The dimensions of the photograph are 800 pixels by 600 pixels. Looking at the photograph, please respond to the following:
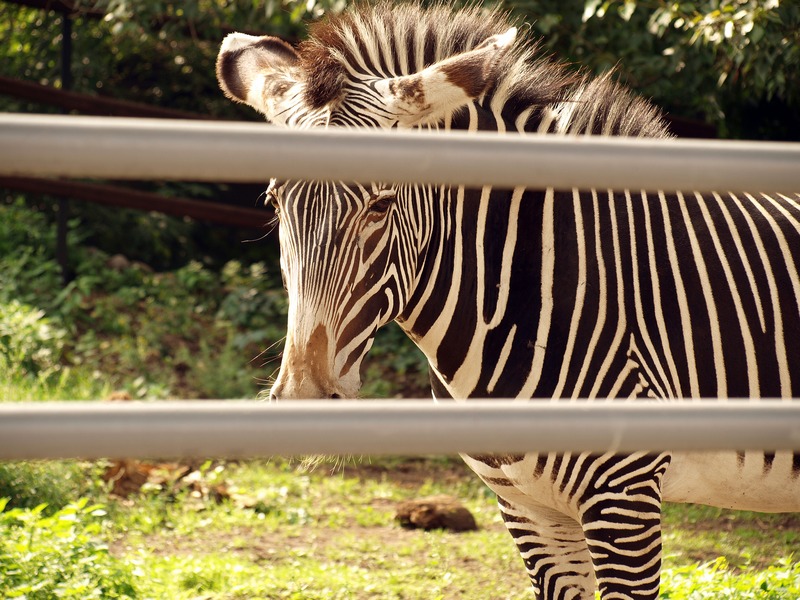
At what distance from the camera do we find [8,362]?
5852 millimetres

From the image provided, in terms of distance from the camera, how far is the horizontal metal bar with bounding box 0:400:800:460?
82cm

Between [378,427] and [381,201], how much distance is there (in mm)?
1456

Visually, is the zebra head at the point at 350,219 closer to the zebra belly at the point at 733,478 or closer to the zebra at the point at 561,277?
the zebra at the point at 561,277

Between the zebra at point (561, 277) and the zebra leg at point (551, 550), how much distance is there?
4 centimetres

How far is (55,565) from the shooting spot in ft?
10.4

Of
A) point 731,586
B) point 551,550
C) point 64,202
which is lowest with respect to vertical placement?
point 731,586

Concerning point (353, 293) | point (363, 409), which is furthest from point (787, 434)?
point (353, 293)

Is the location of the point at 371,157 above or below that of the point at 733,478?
above

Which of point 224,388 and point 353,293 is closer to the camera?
point 353,293

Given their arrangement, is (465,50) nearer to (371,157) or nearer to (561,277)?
(561,277)

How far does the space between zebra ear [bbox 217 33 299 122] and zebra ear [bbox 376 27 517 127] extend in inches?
15.7

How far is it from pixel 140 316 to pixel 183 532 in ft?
10.8

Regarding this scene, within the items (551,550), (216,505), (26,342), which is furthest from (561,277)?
(26,342)

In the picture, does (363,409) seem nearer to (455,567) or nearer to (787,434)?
(787,434)
